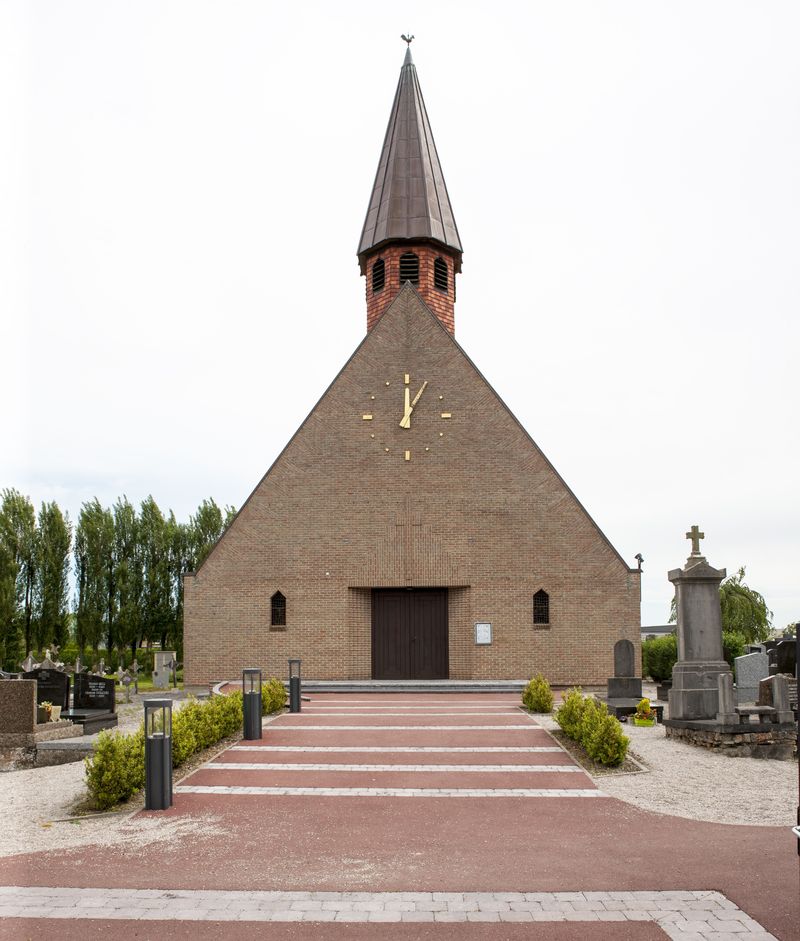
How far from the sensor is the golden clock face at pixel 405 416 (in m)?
25.2

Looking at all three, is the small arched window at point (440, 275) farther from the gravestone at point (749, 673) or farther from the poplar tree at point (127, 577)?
the poplar tree at point (127, 577)

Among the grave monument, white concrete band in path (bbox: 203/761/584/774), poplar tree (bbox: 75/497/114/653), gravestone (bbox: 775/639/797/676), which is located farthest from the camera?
poplar tree (bbox: 75/497/114/653)

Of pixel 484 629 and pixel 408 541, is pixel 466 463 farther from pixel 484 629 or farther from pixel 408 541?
pixel 484 629

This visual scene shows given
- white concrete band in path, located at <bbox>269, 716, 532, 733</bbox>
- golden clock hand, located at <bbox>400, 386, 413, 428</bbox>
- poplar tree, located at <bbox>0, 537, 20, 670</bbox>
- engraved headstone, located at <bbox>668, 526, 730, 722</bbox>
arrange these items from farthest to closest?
poplar tree, located at <bbox>0, 537, 20, 670</bbox>
golden clock hand, located at <bbox>400, 386, 413, 428</bbox>
white concrete band in path, located at <bbox>269, 716, 532, 733</bbox>
engraved headstone, located at <bbox>668, 526, 730, 722</bbox>

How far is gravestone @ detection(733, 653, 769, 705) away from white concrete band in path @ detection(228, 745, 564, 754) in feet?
29.8

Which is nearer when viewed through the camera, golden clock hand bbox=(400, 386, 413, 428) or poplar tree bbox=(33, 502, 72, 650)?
golden clock hand bbox=(400, 386, 413, 428)

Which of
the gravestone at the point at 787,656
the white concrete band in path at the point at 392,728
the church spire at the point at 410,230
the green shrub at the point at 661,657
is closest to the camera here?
the gravestone at the point at 787,656

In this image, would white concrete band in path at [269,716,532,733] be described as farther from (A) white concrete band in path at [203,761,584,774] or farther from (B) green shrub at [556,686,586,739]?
(A) white concrete band in path at [203,761,584,774]

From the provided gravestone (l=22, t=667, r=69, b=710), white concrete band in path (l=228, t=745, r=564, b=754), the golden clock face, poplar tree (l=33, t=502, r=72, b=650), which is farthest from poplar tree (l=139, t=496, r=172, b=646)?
white concrete band in path (l=228, t=745, r=564, b=754)

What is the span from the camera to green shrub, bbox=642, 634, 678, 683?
2809cm

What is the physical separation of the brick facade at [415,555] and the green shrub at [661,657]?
16.5 feet

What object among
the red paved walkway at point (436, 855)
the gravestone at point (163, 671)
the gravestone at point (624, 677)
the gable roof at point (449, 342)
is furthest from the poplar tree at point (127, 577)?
the red paved walkway at point (436, 855)

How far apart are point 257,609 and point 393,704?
673 cm

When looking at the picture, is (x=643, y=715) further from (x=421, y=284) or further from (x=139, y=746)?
(x=421, y=284)
